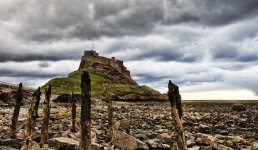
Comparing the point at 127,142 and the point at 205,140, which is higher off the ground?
the point at 127,142

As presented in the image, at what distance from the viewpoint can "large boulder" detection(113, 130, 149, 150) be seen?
22.7m

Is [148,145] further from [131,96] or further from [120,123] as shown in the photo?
[131,96]

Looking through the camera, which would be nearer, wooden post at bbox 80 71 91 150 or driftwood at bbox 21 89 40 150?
wooden post at bbox 80 71 91 150

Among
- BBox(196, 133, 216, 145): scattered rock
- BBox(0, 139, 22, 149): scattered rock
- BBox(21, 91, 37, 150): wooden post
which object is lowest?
BBox(196, 133, 216, 145): scattered rock

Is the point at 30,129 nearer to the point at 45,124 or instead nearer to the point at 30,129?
the point at 30,129

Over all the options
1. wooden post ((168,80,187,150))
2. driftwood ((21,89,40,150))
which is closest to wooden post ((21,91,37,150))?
driftwood ((21,89,40,150))

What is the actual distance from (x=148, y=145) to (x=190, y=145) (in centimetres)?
404

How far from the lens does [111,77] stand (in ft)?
625

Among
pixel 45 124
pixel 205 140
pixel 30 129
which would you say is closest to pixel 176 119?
pixel 205 140

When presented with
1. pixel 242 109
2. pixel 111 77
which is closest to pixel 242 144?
pixel 242 109

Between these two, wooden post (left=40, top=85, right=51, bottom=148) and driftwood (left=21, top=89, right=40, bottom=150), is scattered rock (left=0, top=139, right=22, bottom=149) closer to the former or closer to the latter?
driftwood (left=21, top=89, right=40, bottom=150)

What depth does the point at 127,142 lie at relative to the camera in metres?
23.4

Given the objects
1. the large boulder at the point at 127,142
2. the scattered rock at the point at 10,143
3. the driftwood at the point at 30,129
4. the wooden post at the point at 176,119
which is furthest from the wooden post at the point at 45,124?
the wooden post at the point at 176,119

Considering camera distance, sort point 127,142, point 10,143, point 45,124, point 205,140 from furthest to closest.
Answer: point 205,140 < point 45,124 < point 127,142 < point 10,143
